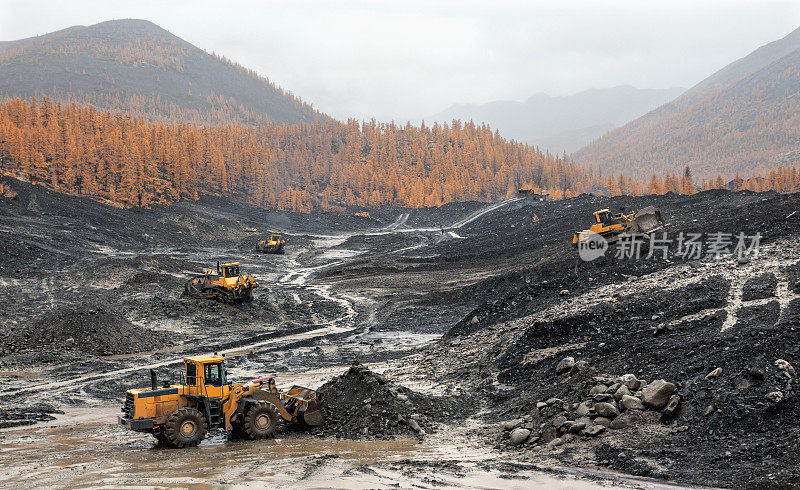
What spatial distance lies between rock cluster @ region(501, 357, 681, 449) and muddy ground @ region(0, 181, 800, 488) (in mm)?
76

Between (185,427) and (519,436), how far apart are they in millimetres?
7031

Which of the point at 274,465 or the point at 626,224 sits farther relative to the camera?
the point at 626,224

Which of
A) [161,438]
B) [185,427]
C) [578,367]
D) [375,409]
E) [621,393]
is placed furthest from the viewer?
[578,367]

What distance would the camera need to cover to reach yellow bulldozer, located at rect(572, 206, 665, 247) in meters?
33.0

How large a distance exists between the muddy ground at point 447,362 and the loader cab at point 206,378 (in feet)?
3.88

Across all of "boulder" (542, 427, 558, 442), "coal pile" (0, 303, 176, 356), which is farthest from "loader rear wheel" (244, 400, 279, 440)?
"coal pile" (0, 303, 176, 356)

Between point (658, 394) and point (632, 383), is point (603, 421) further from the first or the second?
point (632, 383)

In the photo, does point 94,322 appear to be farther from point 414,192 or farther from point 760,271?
point 414,192

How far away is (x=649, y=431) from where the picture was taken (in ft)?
37.0

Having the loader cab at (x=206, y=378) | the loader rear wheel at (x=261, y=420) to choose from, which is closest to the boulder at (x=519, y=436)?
the loader rear wheel at (x=261, y=420)

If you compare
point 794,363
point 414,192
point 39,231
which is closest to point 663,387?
point 794,363

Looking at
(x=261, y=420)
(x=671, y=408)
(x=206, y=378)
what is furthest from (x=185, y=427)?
(x=671, y=408)

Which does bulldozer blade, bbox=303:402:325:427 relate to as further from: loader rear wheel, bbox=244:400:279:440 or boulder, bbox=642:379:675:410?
boulder, bbox=642:379:675:410

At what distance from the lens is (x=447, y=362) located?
71.2 ft
